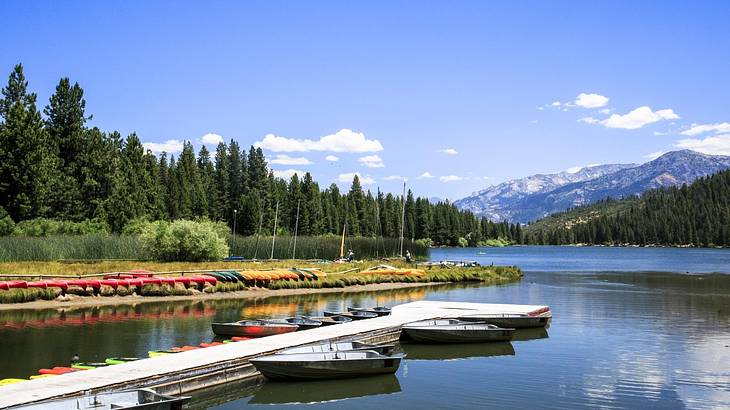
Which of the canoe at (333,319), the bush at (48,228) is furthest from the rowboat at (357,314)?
the bush at (48,228)

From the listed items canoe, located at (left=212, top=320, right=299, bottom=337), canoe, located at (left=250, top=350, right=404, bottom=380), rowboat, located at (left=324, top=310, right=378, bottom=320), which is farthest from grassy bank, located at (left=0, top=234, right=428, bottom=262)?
canoe, located at (left=250, top=350, right=404, bottom=380)

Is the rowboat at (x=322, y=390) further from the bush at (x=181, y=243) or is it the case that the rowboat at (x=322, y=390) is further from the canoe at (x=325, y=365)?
the bush at (x=181, y=243)

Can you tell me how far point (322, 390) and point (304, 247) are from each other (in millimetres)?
63114

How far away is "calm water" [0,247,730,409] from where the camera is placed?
20766 mm

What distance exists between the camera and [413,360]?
2714 cm

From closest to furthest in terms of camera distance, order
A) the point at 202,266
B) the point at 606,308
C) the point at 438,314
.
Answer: the point at 438,314 < the point at 606,308 < the point at 202,266

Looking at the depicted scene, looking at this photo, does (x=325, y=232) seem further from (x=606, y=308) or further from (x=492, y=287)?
(x=606, y=308)

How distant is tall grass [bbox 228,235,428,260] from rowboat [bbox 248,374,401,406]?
186 ft

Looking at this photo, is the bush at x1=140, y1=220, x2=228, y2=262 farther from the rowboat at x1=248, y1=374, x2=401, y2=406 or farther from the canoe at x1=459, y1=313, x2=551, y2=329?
the rowboat at x1=248, y1=374, x2=401, y2=406

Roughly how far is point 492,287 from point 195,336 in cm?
4271

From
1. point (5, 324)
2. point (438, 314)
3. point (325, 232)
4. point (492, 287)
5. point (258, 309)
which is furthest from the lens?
point (325, 232)

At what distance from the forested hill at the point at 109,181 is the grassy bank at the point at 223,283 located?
2058 cm

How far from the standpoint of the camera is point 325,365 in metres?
22.2

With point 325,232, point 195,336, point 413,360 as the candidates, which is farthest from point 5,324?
point 325,232
